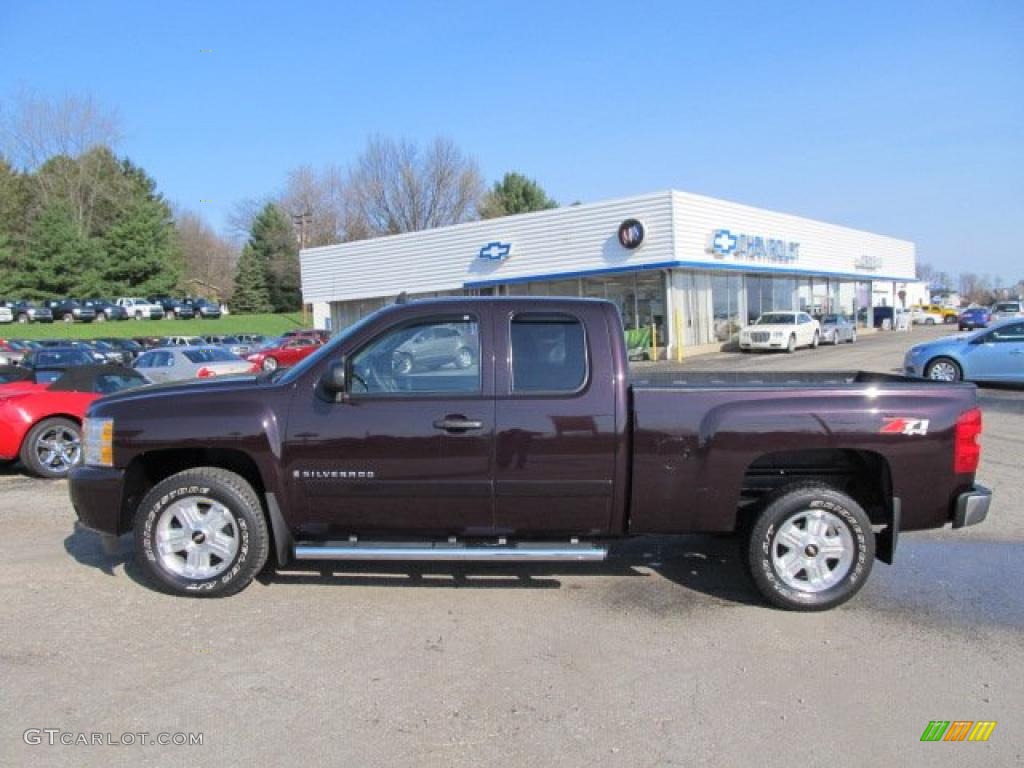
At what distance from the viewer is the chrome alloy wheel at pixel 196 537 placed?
479 cm

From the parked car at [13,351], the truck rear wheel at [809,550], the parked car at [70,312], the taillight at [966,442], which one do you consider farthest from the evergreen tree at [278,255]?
the taillight at [966,442]

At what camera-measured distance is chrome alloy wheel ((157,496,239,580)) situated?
479 cm

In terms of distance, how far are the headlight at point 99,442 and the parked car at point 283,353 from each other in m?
18.4

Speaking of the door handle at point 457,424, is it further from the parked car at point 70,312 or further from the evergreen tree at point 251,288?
the evergreen tree at point 251,288

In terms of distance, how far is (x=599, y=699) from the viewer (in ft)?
11.7

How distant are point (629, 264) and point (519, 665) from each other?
28.0 metres

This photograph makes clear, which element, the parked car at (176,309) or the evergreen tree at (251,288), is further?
the evergreen tree at (251,288)

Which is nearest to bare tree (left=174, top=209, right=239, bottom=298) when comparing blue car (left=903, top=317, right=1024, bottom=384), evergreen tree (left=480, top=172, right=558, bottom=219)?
evergreen tree (left=480, top=172, right=558, bottom=219)

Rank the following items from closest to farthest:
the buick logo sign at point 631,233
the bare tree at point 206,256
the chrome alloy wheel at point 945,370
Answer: the chrome alloy wheel at point 945,370, the buick logo sign at point 631,233, the bare tree at point 206,256

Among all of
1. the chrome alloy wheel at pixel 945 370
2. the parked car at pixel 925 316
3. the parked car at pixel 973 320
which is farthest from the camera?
the parked car at pixel 925 316

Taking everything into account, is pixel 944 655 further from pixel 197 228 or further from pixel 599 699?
pixel 197 228

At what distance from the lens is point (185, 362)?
19.1 metres

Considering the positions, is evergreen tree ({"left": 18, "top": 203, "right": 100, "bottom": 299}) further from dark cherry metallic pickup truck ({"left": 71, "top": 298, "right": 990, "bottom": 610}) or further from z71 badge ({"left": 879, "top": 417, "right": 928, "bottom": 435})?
z71 badge ({"left": 879, "top": 417, "right": 928, "bottom": 435})

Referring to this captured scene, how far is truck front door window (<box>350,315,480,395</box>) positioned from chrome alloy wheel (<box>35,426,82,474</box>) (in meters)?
6.17
